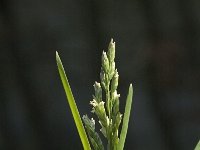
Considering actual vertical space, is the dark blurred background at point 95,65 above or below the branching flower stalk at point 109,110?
above

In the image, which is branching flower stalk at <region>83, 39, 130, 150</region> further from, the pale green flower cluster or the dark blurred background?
the dark blurred background

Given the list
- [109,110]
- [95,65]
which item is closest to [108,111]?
[109,110]

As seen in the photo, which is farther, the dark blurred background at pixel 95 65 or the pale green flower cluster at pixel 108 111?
the dark blurred background at pixel 95 65

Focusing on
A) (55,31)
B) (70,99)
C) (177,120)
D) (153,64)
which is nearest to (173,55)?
(153,64)

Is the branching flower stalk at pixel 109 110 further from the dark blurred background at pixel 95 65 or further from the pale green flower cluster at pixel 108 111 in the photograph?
the dark blurred background at pixel 95 65

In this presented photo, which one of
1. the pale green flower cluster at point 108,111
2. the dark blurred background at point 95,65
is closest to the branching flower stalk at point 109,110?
the pale green flower cluster at point 108,111

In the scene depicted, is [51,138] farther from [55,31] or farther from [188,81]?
[188,81]

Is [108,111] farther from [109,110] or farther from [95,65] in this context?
[95,65]

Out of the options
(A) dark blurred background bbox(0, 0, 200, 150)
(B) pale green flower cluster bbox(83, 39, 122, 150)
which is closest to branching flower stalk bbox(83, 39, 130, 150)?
(B) pale green flower cluster bbox(83, 39, 122, 150)
